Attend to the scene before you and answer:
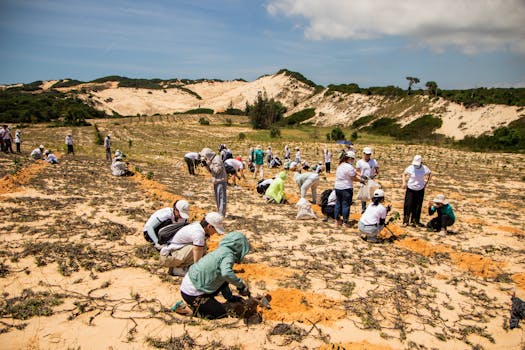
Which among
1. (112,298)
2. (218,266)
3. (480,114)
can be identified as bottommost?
(112,298)

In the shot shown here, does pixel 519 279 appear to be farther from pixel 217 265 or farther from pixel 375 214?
pixel 217 265

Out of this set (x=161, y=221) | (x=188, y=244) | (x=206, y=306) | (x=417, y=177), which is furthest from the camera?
(x=417, y=177)

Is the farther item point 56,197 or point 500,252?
point 56,197

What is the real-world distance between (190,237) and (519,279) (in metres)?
5.72

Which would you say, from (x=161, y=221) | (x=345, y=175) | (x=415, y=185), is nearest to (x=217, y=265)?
(x=161, y=221)

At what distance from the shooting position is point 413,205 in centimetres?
899

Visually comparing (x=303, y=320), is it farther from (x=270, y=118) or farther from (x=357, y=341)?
(x=270, y=118)

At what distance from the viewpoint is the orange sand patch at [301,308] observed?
4789mm

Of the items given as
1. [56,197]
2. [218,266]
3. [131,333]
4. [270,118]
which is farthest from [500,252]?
[270,118]

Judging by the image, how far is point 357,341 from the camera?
4332mm

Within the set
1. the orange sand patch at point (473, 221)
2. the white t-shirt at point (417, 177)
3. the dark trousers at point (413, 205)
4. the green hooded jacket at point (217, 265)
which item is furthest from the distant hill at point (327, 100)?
the green hooded jacket at point (217, 265)

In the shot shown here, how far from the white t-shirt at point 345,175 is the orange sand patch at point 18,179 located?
33.2ft

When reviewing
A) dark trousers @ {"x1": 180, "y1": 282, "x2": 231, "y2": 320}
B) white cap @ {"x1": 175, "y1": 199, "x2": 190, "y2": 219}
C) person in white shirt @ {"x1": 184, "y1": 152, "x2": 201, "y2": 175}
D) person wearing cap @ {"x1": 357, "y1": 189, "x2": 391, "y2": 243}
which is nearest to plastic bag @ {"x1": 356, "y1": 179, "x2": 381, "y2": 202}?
person wearing cap @ {"x1": 357, "y1": 189, "x2": 391, "y2": 243}

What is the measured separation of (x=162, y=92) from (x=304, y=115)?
6544 cm
